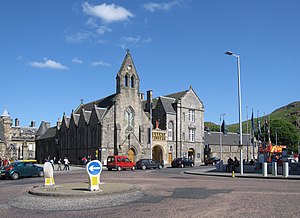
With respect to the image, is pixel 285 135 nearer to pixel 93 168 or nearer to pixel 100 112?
pixel 100 112

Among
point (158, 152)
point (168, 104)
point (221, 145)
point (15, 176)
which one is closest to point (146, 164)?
point (158, 152)

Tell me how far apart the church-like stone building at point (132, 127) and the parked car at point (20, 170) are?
68.9 feet

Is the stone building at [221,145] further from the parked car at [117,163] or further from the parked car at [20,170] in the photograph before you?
the parked car at [20,170]

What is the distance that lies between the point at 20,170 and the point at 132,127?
97.5ft

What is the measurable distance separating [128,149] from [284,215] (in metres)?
45.5

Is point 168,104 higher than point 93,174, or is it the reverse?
point 168,104

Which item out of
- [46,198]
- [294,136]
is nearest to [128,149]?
[46,198]

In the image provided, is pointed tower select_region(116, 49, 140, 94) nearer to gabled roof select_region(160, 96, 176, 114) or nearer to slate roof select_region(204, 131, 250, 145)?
gabled roof select_region(160, 96, 176, 114)

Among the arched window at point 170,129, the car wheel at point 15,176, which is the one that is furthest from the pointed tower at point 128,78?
the car wheel at point 15,176

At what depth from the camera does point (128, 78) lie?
57062 mm

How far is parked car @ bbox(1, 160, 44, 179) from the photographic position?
2773 centimetres

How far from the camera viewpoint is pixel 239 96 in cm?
3250

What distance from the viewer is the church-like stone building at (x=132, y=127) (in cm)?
5438

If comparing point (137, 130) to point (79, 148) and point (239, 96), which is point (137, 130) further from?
point (239, 96)
